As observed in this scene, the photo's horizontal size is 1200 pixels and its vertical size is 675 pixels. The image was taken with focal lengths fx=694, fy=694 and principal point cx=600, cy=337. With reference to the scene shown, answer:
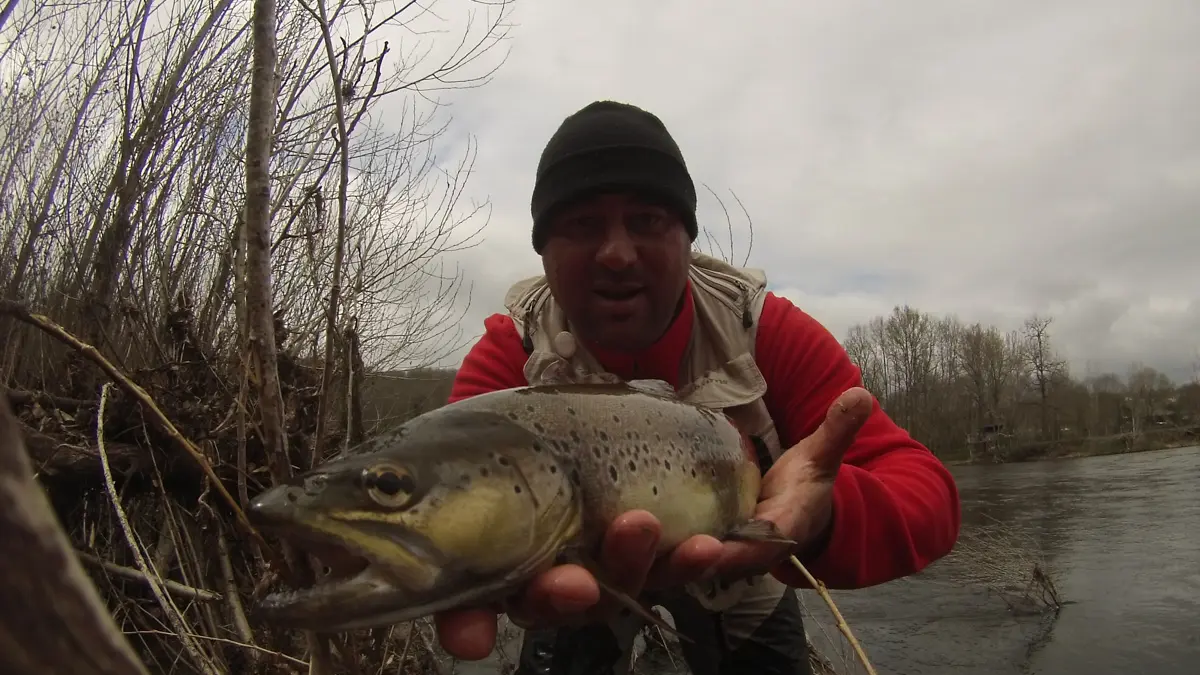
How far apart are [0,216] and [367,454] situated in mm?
8094

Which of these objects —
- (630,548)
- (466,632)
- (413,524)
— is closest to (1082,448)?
(630,548)

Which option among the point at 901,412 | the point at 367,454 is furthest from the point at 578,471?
the point at 901,412

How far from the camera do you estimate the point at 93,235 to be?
6.39m

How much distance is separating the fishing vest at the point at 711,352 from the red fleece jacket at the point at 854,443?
6 cm

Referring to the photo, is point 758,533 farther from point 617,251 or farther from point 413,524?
point 617,251

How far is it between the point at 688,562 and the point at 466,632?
2.01ft

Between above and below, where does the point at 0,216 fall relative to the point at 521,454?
above

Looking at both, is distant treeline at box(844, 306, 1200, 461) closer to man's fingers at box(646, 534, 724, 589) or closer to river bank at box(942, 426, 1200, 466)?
river bank at box(942, 426, 1200, 466)

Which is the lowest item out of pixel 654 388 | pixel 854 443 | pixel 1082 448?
pixel 1082 448

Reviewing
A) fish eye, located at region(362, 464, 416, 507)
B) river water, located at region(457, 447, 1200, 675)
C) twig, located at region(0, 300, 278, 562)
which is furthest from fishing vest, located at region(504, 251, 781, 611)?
river water, located at region(457, 447, 1200, 675)

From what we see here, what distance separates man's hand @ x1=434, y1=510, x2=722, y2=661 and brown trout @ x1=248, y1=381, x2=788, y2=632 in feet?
0.18

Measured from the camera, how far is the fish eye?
4.61 ft

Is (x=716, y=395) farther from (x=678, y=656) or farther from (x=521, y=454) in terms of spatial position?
(x=678, y=656)

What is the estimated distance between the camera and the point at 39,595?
0.53 meters
